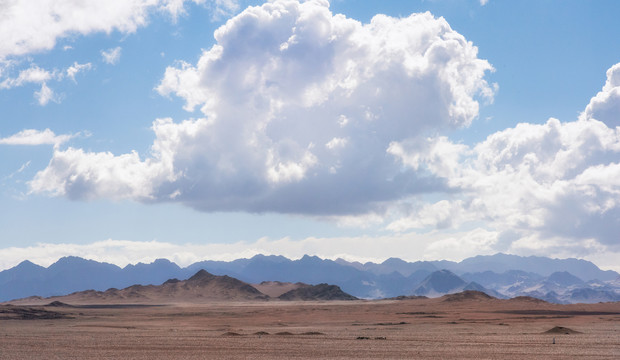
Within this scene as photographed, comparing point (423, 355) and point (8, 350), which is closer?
point (423, 355)

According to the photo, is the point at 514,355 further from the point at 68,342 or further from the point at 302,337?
the point at 68,342

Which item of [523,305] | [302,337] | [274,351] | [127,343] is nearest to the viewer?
[274,351]

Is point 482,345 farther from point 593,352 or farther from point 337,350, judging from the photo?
point 337,350

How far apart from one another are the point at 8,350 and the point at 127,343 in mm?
10119

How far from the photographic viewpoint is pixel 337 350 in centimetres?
4878

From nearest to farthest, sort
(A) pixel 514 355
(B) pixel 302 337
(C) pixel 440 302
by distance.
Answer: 1. (A) pixel 514 355
2. (B) pixel 302 337
3. (C) pixel 440 302

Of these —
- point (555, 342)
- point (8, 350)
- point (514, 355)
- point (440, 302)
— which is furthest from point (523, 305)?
point (8, 350)

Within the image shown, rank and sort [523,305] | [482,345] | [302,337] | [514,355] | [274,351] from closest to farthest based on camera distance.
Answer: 1. [514,355]
2. [274,351]
3. [482,345]
4. [302,337]
5. [523,305]

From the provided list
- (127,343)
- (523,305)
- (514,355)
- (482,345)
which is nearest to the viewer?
(514,355)

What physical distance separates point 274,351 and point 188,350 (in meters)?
7.14

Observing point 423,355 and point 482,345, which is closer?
point 423,355

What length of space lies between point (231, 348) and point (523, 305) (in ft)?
365

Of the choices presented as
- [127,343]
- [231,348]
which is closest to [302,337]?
[231,348]

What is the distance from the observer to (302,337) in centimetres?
6144
